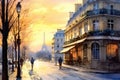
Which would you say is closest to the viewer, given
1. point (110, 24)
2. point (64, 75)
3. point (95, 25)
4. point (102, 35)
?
point (64, 75)

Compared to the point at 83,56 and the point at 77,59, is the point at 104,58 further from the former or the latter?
the point at 77,59

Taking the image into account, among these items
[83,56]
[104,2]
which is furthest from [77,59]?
[104,2]

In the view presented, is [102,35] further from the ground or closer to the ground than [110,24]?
closer to the ground

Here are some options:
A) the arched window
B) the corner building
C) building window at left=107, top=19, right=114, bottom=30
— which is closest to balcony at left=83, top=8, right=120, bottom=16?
the corner building

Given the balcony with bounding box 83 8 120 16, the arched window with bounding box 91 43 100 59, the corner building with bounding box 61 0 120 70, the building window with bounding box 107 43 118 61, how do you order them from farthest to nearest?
the arched window with bounding box 91 43 100 59 → the balcony with bounding box 83 8 120 16 → the building window with bounding box 107 43 118 61 → the corner building with bounding box 61 0 120 70

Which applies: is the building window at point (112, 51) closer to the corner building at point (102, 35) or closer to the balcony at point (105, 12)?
the corner building at point (102, 35)

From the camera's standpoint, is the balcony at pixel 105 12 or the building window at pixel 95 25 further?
the building window at pixel 95 25

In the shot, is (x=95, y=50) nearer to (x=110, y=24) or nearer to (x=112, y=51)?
(x=112, y=51)

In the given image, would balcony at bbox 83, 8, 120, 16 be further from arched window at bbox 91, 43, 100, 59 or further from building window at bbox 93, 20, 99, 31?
arched window at bbox 91, 43, 100, 59

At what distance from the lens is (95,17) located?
55.7 meters

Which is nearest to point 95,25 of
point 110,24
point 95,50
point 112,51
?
point 110,24

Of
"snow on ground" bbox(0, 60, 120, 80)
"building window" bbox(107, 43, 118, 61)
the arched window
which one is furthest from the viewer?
the arched window

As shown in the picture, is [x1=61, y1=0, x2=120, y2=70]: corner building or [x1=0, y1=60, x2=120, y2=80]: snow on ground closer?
[x1=0, y1=60, x2=120, y2=80]: snow on ground

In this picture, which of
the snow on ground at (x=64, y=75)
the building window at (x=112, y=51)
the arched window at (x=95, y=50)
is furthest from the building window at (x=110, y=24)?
the snow on ground at (x=64, y=75)
